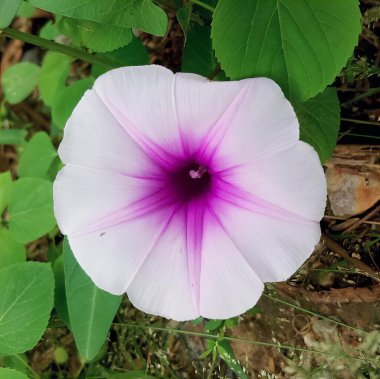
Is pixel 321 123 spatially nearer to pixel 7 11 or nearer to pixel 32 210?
Answer: pixel 7 11

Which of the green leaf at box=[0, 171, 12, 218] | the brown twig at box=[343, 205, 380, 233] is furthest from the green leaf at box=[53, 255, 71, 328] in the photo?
the brown twig at box=[343, 205, 380, 233]

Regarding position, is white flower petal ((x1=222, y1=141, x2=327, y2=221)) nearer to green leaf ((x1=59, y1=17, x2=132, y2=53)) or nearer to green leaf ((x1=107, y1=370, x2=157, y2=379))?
green leaf ((x1=59, y1=17, x2=132, y2=53))

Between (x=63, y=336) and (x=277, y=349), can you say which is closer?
(x=277, y=349)

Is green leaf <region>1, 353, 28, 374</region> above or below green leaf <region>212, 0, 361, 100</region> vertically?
below

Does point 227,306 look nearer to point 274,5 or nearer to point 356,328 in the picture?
point 356,328

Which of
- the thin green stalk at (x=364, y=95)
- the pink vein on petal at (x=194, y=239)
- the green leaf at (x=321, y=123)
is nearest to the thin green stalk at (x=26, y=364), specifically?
the pink vein on petal at (x=194, y=239)

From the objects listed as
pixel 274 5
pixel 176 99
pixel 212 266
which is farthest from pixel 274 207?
pixel 274 5

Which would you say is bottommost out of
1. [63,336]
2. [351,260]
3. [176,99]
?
[63,336]
